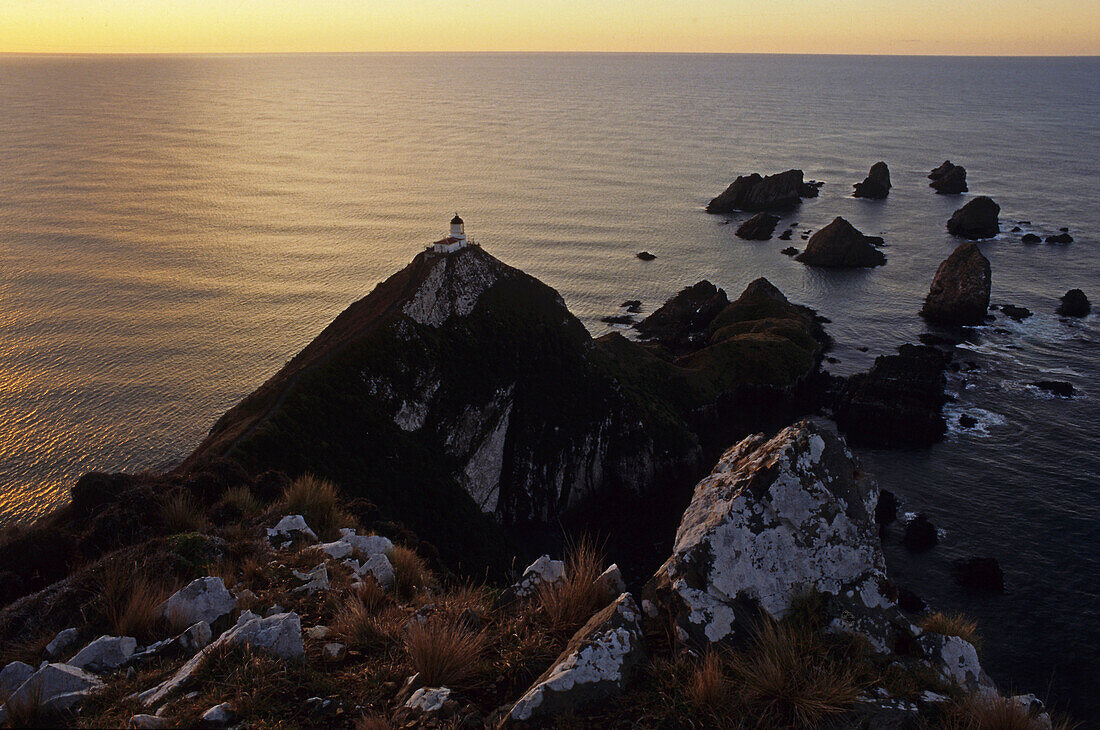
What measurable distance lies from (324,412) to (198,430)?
27.4 meters

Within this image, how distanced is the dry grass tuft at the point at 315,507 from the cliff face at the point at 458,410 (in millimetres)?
17524

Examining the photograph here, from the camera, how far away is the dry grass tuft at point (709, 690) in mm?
7258

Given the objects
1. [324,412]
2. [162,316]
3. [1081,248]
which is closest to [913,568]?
[324,412]

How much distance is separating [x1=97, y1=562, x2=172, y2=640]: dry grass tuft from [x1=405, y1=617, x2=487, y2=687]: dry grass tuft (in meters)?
4.06

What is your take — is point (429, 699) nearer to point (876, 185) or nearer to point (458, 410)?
point (458, 410)

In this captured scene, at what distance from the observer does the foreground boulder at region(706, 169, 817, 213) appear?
136m

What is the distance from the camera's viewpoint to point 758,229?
116m

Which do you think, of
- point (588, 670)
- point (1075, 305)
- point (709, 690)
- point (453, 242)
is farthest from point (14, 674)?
point (1075, 305)

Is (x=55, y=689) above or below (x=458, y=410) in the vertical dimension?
above

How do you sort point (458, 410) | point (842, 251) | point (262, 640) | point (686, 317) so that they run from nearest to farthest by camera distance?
point (262, 640) → point (458, 410) → point (686, 317) → point (842, 251)

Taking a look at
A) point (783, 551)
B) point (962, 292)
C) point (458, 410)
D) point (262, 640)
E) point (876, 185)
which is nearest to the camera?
point (262, 640)

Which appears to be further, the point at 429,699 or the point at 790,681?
the point at 429,699

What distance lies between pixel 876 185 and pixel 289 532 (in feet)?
502

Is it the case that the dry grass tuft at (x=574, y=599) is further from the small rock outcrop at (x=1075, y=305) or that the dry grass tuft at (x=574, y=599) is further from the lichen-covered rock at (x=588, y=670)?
the small rock outcrop at (x=1075, y=305)
